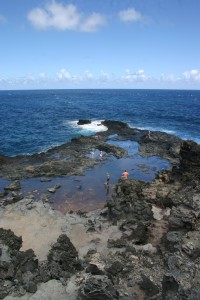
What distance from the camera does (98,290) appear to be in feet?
53.9

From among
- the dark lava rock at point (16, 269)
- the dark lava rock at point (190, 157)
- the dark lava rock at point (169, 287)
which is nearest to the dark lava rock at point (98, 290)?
the dark lava rock at point (169, 287)

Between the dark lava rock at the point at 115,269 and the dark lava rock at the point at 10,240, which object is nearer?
the dark lava rock at the point at 115,269

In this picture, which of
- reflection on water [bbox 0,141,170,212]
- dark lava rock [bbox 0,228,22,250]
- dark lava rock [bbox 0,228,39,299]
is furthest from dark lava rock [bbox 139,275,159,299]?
reflection on water [bbox 0,141,170,212]

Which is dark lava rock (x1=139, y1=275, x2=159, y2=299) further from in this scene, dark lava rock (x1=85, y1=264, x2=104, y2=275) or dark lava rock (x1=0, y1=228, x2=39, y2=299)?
dark lava rock (x1=0, y1=228, x2=39, y2=299)

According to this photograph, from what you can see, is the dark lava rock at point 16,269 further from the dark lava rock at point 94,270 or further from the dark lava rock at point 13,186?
the dark lava rock at point 13,186

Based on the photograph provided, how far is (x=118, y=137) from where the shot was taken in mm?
64250

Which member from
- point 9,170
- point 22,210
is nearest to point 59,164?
point 9,170

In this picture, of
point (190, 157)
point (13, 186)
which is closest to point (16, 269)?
point (13, 186)

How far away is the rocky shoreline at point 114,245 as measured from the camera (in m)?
17.4

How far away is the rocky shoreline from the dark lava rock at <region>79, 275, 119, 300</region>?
0.05m

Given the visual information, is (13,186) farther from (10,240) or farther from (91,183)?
(10,240)

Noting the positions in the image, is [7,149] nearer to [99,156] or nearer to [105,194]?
[99,156]

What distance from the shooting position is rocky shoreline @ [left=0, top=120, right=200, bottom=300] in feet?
57.2

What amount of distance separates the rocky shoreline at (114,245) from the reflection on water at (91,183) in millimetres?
3259
